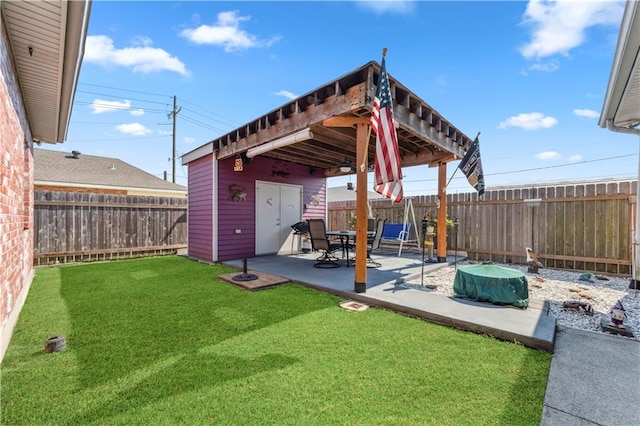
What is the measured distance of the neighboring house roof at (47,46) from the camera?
2281 mm

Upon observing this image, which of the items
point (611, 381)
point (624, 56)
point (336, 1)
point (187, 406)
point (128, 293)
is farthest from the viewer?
point (336, 1)

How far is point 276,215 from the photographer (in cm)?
827

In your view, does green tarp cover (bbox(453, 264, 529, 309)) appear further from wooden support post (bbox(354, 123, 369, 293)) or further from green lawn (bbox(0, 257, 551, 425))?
wooden support post (bbox(354, 123, 369, 293))

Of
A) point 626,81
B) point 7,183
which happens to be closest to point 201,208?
point 7,183

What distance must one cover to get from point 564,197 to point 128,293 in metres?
8.68

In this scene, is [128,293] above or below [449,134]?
below

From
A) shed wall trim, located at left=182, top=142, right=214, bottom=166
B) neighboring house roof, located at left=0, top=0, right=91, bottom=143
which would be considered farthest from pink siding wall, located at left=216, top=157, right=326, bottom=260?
neighboring house roof, located at left=0, top=0, right=91, bottom=143

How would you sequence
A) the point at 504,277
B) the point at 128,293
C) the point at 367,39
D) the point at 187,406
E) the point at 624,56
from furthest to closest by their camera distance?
the point at 367,39 < the point at 128,293 < the point at 504,277 < the point at 624,56 < the point at 187,406

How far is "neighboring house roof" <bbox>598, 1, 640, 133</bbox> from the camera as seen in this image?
104 inches

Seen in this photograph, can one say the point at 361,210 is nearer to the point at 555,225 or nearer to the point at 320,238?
the point at 320,238

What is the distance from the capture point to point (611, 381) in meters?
2.03

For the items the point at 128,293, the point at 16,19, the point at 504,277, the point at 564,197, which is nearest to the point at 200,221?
the point at 128,293

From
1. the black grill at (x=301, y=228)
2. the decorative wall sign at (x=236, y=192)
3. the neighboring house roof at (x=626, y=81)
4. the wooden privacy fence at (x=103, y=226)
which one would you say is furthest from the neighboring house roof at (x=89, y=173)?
the neighboring house roof at (x=626, y=81)

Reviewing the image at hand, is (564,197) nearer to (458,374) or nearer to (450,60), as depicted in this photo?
(450,60)
